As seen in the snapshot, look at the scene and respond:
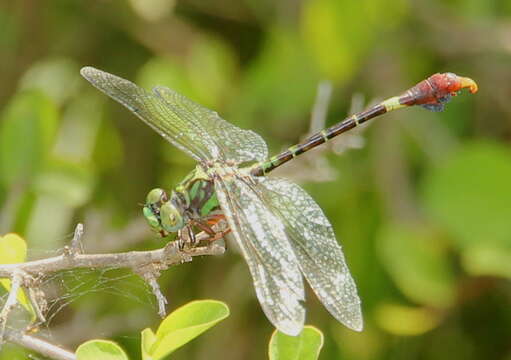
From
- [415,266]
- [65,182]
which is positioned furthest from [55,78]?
[415,266]

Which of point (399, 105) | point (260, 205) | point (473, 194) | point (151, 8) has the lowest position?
point (260, 205)

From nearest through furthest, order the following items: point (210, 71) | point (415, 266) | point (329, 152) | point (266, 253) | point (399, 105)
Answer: point (266, 253), point (399, 105), point (329, 152), point (415, 266), point (210, 71)

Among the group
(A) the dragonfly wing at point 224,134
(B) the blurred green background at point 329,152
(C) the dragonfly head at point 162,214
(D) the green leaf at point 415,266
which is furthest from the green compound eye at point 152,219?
(D) the green leaf at point 415,266

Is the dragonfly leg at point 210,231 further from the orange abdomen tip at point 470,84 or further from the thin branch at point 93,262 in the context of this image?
the orange abdomen tip at point 470,84

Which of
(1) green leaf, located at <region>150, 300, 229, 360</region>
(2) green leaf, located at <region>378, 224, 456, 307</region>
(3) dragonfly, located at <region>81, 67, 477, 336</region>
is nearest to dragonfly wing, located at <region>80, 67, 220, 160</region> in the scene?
(3) dragonfly, located at <region>81, 67, 477, 336</region>

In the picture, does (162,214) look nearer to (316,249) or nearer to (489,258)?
(316,249)

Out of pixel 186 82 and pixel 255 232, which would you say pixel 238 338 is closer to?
pixel 186 82

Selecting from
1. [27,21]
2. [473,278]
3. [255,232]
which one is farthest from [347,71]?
[255,232]
